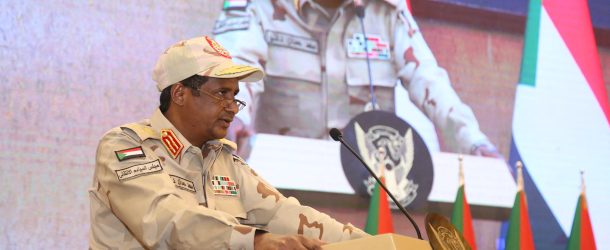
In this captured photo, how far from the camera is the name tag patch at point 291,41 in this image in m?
5.02

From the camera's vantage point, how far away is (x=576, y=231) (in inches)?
218

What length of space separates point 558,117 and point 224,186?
375 centimetres

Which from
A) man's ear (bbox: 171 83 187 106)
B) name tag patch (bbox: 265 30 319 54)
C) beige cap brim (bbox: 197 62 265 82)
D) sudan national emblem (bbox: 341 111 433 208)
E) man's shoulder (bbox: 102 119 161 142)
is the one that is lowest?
sudan national emblem (bbox: 341 111 433 208)

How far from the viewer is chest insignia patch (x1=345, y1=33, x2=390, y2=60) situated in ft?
17.1

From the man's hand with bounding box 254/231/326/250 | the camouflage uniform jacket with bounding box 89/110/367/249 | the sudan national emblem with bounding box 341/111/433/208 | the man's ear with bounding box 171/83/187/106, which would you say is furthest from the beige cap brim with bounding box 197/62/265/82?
the sudan national emblem with bounding box 341/111/433/208

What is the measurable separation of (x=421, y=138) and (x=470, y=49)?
0.75 m

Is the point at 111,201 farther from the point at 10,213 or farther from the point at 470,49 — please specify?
the point at 470,49

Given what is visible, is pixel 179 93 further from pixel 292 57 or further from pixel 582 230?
pixel 582 230

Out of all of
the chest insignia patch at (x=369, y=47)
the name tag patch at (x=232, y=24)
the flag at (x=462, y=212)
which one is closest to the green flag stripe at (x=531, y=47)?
the flag at (x=462, y=212)

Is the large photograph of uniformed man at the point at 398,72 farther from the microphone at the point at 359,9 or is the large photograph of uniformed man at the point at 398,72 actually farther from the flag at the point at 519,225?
the flag at the point at 519,225

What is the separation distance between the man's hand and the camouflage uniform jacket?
27mm

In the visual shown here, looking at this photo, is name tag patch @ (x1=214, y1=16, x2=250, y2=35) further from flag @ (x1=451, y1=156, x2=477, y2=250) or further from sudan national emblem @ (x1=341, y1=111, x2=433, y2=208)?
flag @ (x1=451, y1=156, x2=477, y2=250)

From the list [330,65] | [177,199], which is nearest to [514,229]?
[330,65]

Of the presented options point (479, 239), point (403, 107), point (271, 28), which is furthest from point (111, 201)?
point (479, 239)
